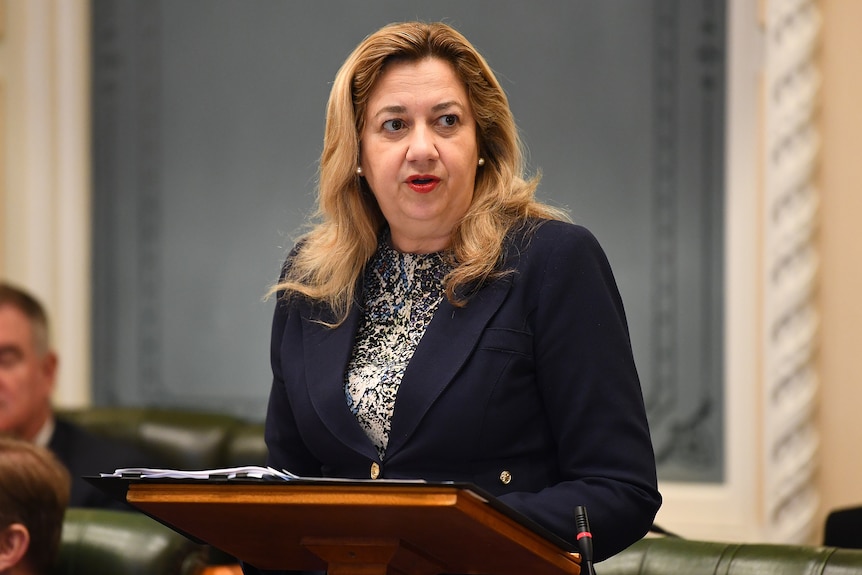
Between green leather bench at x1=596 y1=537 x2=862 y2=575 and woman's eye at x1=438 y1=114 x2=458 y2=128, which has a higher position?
woman's eye at x1=438 y1=114 x2=458 y2=128

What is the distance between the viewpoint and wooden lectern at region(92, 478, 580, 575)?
1.64 m

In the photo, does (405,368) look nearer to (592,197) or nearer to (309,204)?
(592,197)

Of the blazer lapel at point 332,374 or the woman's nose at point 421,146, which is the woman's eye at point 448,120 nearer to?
the woman's nose at point 421,146

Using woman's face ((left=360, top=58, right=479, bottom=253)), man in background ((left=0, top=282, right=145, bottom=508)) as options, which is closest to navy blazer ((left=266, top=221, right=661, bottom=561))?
woman's face ((left=360, top=58, right=479, bottom=253))

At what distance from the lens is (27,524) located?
316cm

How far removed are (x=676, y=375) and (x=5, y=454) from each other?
242 centimetres

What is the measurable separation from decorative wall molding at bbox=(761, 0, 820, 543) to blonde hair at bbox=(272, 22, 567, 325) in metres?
2.02

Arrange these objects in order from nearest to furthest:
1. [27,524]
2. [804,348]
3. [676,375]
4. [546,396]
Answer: [546,396]
[27,524]
[804,348]
[676,375]

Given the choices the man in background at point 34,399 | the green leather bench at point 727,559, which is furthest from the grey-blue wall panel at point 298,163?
the green leather bench at point 727,559

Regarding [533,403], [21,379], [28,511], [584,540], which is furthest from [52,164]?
[584,540]

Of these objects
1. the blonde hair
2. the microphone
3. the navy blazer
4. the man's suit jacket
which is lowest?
the man's suit jacket

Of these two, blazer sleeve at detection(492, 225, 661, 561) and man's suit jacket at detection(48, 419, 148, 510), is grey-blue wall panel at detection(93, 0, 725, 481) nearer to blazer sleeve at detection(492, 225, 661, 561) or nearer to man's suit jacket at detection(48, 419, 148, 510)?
man's suit jacket at detection(48, 419, 148, 510)

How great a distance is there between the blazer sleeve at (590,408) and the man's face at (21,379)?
108 inches

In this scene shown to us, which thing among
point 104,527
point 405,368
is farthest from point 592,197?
point 405,368
